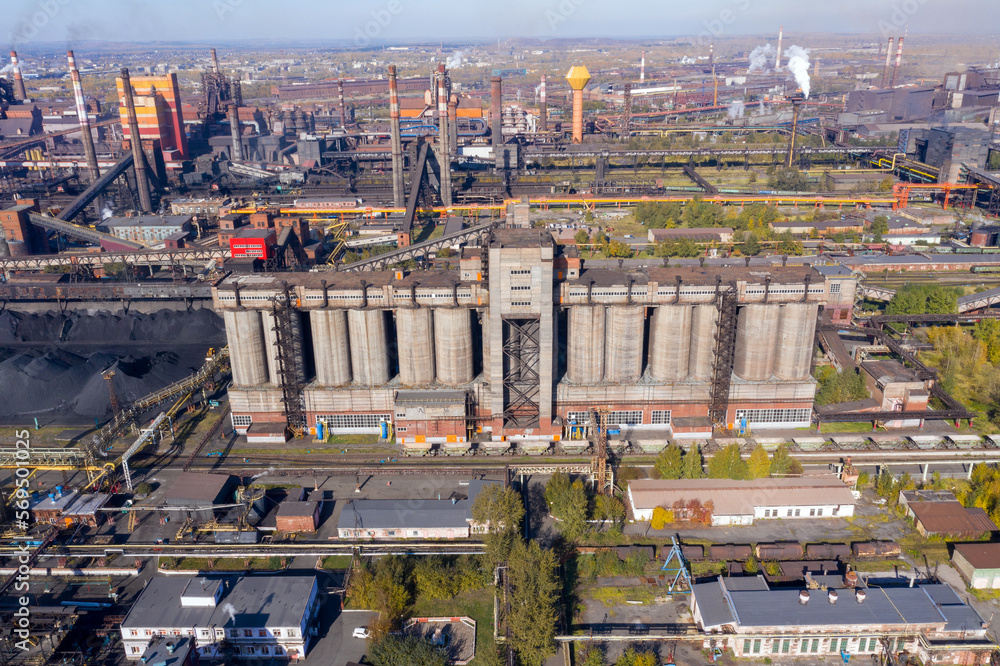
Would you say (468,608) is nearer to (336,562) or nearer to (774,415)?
(336,562)

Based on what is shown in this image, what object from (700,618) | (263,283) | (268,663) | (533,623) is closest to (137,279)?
(263,283)

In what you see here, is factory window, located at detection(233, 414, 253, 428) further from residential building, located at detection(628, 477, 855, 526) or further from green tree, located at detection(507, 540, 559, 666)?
residential building, located at detection(628, 477, 855, 526)

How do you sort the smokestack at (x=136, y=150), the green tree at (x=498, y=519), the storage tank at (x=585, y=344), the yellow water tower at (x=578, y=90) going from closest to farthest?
the green tree at (x=498, y=519), the storage tank at (x=585, y=344), the smokestack at (x=136, y=150), the yellow water tower at (x=578, y=90)

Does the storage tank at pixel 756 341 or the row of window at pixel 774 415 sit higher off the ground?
the storage tank at pixel 756 341

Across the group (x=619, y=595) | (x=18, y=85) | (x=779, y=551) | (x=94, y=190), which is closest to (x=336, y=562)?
(x=619, y=595)

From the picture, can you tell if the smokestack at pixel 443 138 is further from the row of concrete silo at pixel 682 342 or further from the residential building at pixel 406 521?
the residential building at pixel 406 521

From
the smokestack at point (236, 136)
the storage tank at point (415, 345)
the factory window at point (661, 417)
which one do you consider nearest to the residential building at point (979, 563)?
the factory window at point (661, 417)
